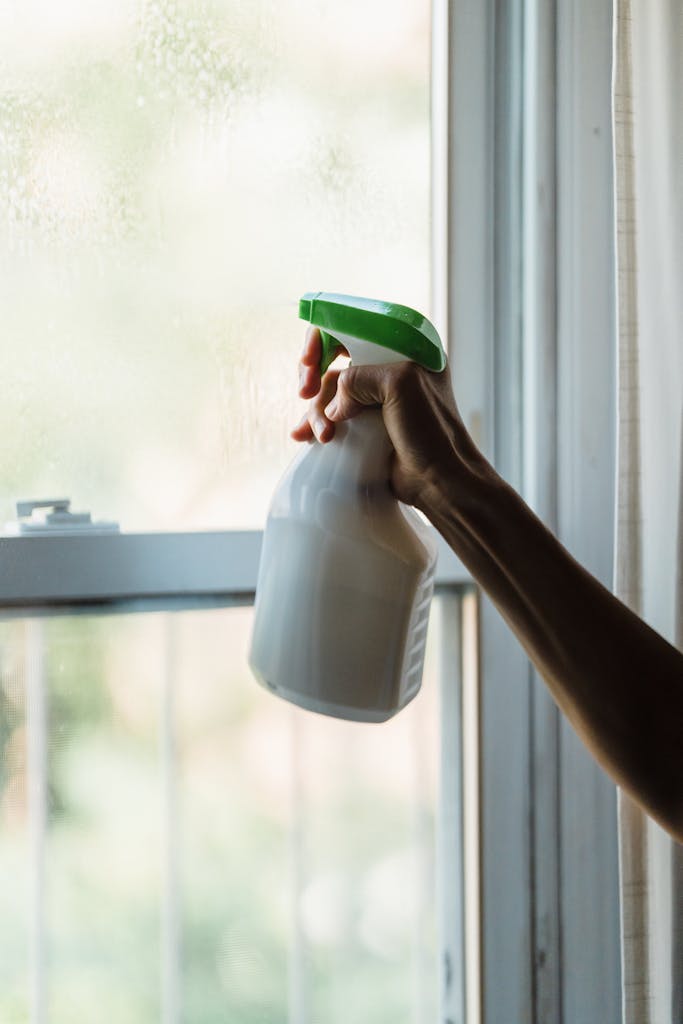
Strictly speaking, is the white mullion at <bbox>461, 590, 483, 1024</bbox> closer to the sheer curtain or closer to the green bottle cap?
the sheer curtain

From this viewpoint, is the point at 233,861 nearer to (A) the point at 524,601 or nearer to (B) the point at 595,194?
(A) the point at 524,601

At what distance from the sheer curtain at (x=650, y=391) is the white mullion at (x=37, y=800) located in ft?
1.95

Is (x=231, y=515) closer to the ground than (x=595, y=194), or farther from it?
closer to the ground

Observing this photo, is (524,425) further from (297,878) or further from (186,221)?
(297,878)

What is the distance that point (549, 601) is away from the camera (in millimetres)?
735

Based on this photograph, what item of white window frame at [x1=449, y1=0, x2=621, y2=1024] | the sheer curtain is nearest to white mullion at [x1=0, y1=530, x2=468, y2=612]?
white window frame at [x1=449, y1=0, x2=621, y2=1024]

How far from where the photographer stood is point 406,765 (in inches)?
45.5

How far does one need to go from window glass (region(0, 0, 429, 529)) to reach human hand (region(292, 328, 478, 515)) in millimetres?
335

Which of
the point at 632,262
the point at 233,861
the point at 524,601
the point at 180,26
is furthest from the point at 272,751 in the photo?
the point at 180,26

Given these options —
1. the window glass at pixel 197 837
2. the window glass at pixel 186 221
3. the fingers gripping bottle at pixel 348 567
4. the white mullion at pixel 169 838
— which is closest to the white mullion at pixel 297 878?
the window glass at pixel 197 837

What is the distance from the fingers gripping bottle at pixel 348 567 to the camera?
0.68 meters

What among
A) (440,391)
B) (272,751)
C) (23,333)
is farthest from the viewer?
(272,751)

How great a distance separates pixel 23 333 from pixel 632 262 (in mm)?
625

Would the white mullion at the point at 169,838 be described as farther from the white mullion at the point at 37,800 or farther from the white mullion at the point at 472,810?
the white mullion at the point at 472,810
